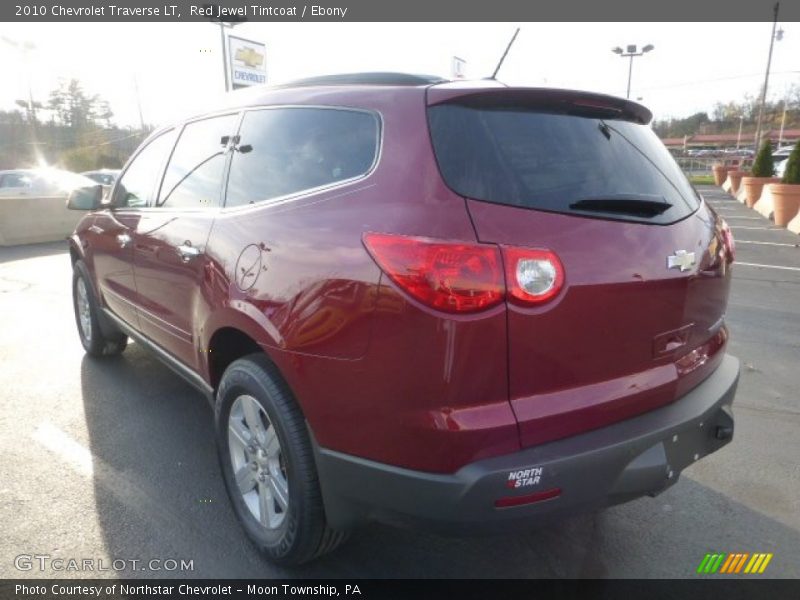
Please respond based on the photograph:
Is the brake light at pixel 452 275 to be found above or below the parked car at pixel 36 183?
above

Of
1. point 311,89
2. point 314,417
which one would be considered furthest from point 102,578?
point 311,89

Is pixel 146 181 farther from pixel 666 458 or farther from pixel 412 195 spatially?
pixel 666 458

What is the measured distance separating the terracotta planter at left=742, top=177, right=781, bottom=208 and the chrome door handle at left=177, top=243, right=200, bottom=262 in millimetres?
18324

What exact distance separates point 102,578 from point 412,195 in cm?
196

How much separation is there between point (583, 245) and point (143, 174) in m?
3.08

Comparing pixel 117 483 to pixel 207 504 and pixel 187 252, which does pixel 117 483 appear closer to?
pixel 207 504

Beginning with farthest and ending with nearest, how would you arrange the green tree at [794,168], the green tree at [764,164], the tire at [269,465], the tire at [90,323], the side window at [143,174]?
1. the green tree at [764,164]
2. the green tree at [794,168]
3. the tire at [90,323]
4. the side window at [143,174]
5. the tire at [269,465]

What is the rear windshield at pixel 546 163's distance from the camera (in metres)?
1.83

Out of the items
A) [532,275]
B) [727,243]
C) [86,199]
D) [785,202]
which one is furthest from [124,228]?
[785,202]

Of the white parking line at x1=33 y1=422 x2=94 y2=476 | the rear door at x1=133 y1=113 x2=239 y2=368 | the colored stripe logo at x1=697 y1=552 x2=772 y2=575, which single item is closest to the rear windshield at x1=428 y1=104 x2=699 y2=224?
the rear door at x1=133 y1=113 x2=239 y2=368

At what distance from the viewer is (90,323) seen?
475 cm

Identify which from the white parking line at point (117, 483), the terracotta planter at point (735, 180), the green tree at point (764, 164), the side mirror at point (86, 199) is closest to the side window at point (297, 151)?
the white parking line at point (117, 483)

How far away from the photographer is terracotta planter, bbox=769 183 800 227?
1293 centimetres

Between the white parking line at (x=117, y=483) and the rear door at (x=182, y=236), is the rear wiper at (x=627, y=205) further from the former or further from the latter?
the white parking line at (x=117, y=483)
